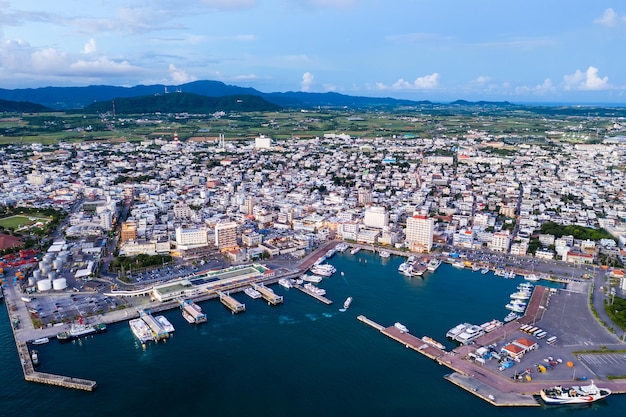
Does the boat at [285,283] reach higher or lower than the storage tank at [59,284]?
lower

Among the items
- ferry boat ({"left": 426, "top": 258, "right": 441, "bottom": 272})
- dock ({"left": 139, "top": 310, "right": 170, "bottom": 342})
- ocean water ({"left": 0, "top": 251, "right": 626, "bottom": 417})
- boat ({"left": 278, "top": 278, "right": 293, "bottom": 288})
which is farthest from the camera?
ferry boat ({"left": 426, "top": 258, "right": 441, "bottom": 272})

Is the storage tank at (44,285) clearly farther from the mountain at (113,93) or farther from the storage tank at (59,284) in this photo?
the mountain at (113,93)

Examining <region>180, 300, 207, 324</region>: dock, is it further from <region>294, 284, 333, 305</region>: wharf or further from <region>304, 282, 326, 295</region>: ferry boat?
<region>304, 282, 326, 295</region>: ferry boat

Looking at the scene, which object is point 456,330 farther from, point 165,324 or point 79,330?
point 79,330

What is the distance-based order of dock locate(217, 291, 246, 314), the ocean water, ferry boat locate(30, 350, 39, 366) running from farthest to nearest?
1. dock locate(217, 291, 246, 314)
2. ferry boat locate(30, 350, 39, 366)
3. the ocean water

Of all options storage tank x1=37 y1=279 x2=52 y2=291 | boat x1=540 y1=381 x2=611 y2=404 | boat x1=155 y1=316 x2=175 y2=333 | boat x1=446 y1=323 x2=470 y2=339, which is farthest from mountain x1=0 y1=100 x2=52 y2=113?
boat x1=540 y1=381 x2=611 y2=404

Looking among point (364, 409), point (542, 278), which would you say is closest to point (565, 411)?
point (364, 409)

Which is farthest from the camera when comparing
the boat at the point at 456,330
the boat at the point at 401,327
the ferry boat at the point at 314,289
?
the ferry boat at the point at 314,289

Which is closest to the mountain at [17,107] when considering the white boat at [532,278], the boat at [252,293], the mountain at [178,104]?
the mountain at [178,104]
